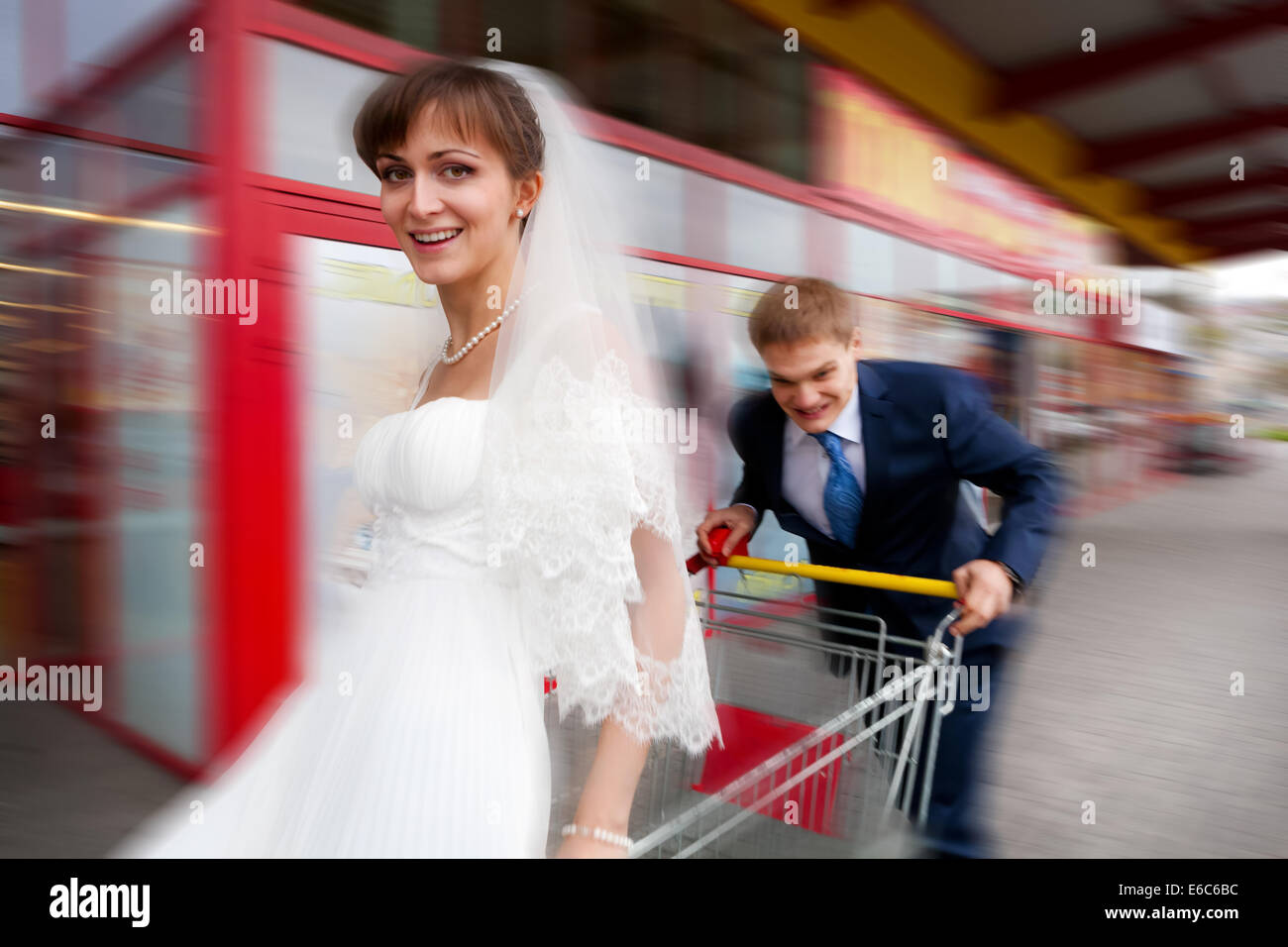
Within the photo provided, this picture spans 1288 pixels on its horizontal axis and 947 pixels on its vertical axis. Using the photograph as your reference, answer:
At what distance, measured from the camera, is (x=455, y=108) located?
111 centimetres

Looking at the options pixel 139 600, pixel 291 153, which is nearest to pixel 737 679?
pixel 291 153

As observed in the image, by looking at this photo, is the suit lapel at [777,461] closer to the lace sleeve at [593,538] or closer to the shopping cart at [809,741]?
the shopping cart at [809,741]

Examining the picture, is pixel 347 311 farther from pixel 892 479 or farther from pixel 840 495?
pixel 892 479

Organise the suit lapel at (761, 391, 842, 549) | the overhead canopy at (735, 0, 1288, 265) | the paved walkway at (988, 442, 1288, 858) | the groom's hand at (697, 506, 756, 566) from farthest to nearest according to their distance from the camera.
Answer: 1. the overhead canopy at (735, 0, 1288, 265)
2. the paved walkway at (988, 442, 1288, 858)
3. the suit lapel at (761, 391, 842, 549)
4. the groom's hand at (697, 506, 756, 566)

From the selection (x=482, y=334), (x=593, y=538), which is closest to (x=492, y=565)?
(x=593, y=538)

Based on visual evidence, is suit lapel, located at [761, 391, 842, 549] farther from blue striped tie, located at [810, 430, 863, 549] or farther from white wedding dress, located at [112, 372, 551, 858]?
white wedding dress, located at [112, 372, 551, 858]

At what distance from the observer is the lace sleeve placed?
1.08 metres

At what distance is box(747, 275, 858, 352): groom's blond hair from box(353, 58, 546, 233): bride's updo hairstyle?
0.90 m

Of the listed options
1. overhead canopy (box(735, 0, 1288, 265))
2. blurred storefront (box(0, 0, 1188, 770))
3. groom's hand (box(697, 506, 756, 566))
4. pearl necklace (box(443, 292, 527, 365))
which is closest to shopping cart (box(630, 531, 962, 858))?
groom's hand (box(697, 506, 756, 566))

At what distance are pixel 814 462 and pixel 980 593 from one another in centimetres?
63

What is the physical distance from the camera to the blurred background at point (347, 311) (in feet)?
9.31

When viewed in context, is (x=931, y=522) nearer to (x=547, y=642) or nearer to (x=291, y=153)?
(x=547, y=642)

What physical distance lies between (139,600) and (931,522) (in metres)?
3.03

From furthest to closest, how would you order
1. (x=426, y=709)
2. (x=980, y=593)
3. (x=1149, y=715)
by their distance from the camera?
(x=1149, y=715)
(x=980, y=593)
(x=426, y=709)
